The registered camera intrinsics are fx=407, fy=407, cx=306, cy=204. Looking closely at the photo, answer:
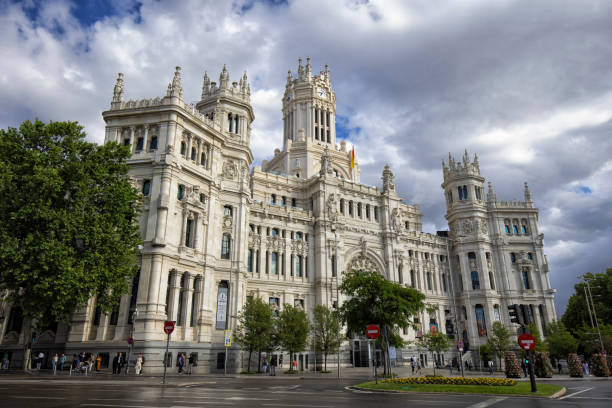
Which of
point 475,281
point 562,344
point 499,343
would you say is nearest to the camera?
point 562,344

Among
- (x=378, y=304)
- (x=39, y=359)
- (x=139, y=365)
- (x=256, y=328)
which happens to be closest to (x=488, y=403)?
(x=378, y=304)

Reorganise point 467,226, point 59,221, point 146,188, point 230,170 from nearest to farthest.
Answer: point 59,221
point 146,188
point 230,170
point 467,226

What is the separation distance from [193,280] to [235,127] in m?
21.5

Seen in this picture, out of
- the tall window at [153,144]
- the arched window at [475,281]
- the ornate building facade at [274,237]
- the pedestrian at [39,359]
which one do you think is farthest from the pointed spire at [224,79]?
the arched window at [475,281]

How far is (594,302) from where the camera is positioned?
2702 inches

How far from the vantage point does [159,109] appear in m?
44.5

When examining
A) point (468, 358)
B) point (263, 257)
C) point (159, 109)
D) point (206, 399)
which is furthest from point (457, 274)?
point (206, 399)

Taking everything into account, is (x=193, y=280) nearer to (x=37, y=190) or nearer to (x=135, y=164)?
(x=135, y=164)

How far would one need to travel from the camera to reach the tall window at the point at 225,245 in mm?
48250

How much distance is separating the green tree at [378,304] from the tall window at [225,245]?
15.7 meters

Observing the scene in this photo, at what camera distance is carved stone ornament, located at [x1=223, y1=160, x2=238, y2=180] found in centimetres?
5091

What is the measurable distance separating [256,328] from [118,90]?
30983mm

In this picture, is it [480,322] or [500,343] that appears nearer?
[500,343]

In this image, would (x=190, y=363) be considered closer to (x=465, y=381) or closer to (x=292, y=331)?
(x=292, y=331)
